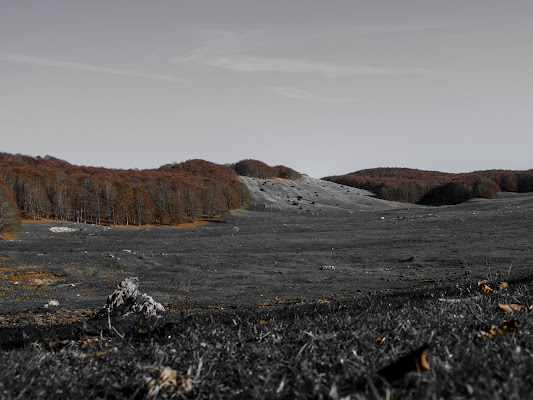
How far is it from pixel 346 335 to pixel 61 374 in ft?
6.94

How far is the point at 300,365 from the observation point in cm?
264

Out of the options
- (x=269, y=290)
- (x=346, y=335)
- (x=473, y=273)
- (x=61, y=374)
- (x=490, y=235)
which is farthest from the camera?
(x=490, y=235)

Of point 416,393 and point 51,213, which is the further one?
point 51,213

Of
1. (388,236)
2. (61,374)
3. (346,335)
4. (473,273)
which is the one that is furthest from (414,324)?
(388,236)

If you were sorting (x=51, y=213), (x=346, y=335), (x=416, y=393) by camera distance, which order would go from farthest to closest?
(x=51, y=213) < (x=346, y=335) < (x=416, y=393)

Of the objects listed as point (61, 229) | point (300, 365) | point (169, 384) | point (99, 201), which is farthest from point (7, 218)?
point (300, 365)

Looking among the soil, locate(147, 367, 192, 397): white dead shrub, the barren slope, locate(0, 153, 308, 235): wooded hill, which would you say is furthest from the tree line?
locate(147, 367, 192, 397): white dead shrub

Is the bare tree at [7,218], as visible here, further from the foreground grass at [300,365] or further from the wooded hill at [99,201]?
the foreground grass at [300,365]

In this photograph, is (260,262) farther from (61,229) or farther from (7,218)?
(61,229)

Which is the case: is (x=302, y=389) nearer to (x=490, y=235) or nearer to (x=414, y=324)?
(x=414, y=324)

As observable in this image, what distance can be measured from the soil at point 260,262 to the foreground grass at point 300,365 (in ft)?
18.8

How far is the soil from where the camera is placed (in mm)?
30172

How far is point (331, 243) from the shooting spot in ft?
207

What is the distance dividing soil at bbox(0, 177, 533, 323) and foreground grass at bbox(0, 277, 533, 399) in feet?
18.8
